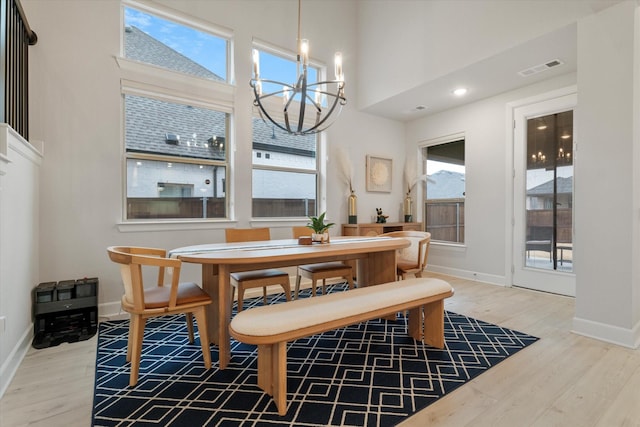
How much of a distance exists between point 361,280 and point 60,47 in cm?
363

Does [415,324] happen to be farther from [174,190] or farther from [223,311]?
[174,190]

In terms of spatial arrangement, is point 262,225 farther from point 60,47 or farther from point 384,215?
point 60,47

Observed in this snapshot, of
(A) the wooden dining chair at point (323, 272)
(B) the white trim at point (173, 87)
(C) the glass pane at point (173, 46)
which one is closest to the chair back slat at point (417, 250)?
(A) the wooden dining chair at point (323, 272)

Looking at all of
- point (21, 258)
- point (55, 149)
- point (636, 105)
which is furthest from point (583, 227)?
point (55, 149)

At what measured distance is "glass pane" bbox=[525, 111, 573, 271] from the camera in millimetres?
3748

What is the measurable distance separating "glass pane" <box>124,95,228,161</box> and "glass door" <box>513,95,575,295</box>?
12.8 feet

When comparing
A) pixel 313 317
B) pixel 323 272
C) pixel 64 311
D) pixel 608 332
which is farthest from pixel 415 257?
pixel 64 311

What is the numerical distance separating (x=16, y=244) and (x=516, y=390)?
3349 mm

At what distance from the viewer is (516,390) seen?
5.98 ft

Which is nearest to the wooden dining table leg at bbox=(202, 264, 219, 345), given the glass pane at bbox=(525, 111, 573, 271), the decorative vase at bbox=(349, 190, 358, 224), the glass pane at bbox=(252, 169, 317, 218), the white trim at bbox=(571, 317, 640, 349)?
the glass pane at bbox=(252, 169, 317, 218)

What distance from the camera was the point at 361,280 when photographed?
320 centimetres

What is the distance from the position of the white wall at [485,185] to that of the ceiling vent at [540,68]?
360 millimetres

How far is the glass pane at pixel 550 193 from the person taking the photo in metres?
3.75

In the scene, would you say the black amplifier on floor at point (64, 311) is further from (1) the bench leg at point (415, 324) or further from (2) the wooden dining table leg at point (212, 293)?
(1) the bench leg at point (415, 324)
